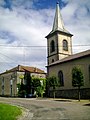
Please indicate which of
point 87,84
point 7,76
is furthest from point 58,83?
point 7,76

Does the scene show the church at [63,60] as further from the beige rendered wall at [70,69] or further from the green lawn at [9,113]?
the green lawn at [9,113]

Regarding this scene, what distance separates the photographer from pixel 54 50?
5212 centimetres

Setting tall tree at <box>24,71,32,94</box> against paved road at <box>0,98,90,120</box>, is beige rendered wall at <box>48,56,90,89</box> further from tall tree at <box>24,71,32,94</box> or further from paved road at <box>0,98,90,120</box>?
paved road at <box>0,98,90,120</box>

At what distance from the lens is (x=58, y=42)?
51469 mm

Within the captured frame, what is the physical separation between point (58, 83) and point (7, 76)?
70.0ft

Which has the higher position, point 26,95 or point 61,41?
point 61,41

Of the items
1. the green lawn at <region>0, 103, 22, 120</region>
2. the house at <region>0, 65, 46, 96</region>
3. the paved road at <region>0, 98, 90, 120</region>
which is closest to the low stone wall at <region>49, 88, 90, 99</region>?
the house at <region>0, 65, 46, 96</region>

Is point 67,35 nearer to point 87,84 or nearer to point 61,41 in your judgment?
point 61,41

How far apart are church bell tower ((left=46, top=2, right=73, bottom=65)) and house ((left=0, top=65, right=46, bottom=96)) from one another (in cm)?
721

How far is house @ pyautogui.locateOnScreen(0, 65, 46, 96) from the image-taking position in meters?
54.0

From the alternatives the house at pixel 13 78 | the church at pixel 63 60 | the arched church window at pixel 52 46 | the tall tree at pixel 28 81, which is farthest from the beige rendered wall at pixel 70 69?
the house at pixel 13 78

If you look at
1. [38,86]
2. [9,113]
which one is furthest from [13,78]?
[9,113]

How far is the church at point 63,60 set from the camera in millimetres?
36594

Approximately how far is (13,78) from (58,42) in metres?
15.0
